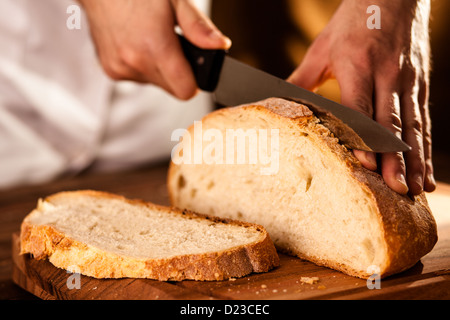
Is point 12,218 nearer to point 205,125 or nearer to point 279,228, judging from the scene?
point 205,125

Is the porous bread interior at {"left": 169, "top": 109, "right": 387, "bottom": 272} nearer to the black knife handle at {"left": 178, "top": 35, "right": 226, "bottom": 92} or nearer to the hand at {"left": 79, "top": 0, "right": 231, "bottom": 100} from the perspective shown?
the black knife handle at {"left": 178, "top": 35, "right": 226, "bottom": 92}

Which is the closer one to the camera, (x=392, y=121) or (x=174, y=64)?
(x=392, y=121)

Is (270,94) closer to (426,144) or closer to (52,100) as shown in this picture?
(426,144)

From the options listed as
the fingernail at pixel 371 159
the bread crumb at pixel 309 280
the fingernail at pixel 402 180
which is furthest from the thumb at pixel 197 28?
the bread crumb at pixel 309 280

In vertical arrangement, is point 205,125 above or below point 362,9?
below

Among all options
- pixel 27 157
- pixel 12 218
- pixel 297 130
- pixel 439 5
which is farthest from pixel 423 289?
pixel 27 157

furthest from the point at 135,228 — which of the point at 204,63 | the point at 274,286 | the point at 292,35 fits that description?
the point at 292,35
